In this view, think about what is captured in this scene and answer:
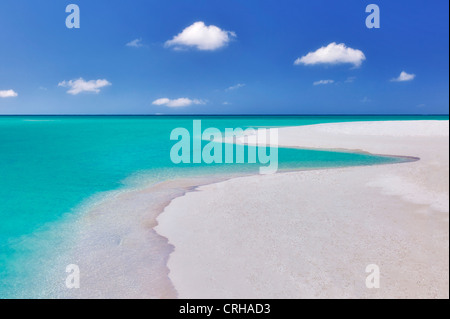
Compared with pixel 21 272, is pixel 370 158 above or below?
above

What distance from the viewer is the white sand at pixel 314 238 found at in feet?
15.4

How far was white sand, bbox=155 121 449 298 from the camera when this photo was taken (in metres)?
4.68

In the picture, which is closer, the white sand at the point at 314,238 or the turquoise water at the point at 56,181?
the white sand at the point at 314,238

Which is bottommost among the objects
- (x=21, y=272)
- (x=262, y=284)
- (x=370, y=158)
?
(x=21, y=272)

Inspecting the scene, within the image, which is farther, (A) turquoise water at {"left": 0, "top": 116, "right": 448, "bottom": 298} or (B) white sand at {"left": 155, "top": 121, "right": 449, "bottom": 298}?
(A) turquoise water at {"left": 0, "top": 116, "right": 448, "bottom": 298}

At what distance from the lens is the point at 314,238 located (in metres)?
6.58

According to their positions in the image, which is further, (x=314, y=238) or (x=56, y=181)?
(x=56, y=181)

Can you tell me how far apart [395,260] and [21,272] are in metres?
7.50

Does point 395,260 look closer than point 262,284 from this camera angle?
No
